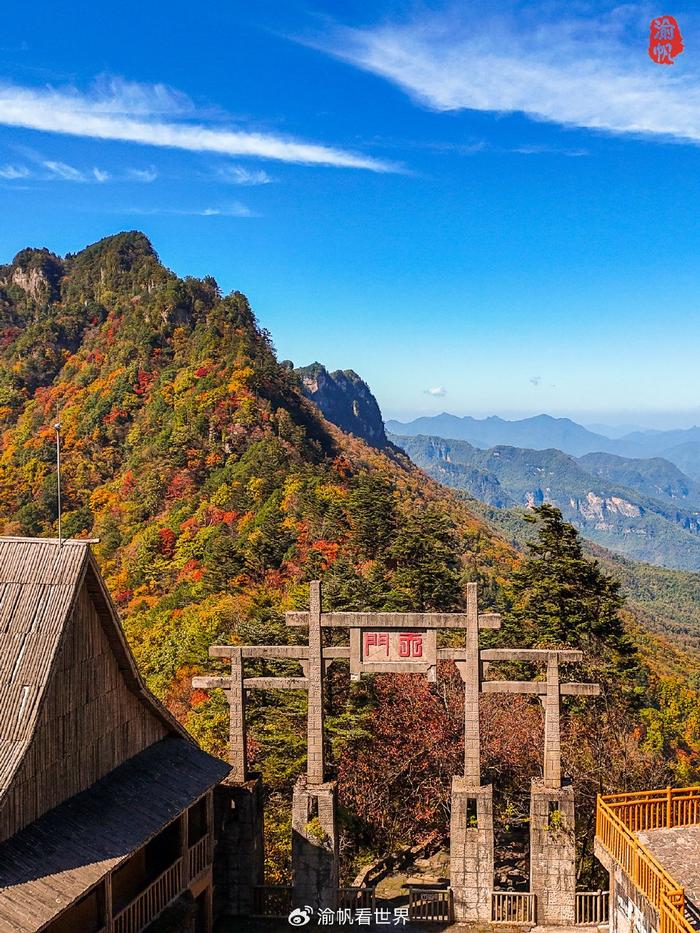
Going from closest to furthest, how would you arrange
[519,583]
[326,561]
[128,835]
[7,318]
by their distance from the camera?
[128,835], [519,583], [326,561], [7,318]

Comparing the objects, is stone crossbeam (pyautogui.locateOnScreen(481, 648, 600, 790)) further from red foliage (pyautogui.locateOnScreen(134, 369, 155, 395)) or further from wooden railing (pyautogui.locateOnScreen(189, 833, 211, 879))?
red foliage (pyautogui.locateOnScreen(134, 369, 155, 395))

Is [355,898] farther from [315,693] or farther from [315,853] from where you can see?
[315,693]

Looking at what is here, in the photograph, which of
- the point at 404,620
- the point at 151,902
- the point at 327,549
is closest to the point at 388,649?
the point at 404,620

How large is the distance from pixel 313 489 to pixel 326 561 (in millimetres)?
11684

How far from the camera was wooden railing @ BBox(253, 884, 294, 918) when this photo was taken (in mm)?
19172

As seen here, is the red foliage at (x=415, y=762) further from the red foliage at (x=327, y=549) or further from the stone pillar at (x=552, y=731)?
the red foliage at (x=327, y=549)

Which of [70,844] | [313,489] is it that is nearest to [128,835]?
[70,844]

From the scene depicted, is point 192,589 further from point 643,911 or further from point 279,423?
point 643,911

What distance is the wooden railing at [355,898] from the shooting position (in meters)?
19.0

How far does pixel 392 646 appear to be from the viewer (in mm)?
19453

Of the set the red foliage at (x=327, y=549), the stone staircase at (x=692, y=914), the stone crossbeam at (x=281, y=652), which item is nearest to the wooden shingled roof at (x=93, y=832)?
the stone crossbeam at (x=281, y=652)

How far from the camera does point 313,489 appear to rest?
5391cm

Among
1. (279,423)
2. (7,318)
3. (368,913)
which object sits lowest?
(368,913)

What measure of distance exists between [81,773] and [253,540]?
31.2 meters
